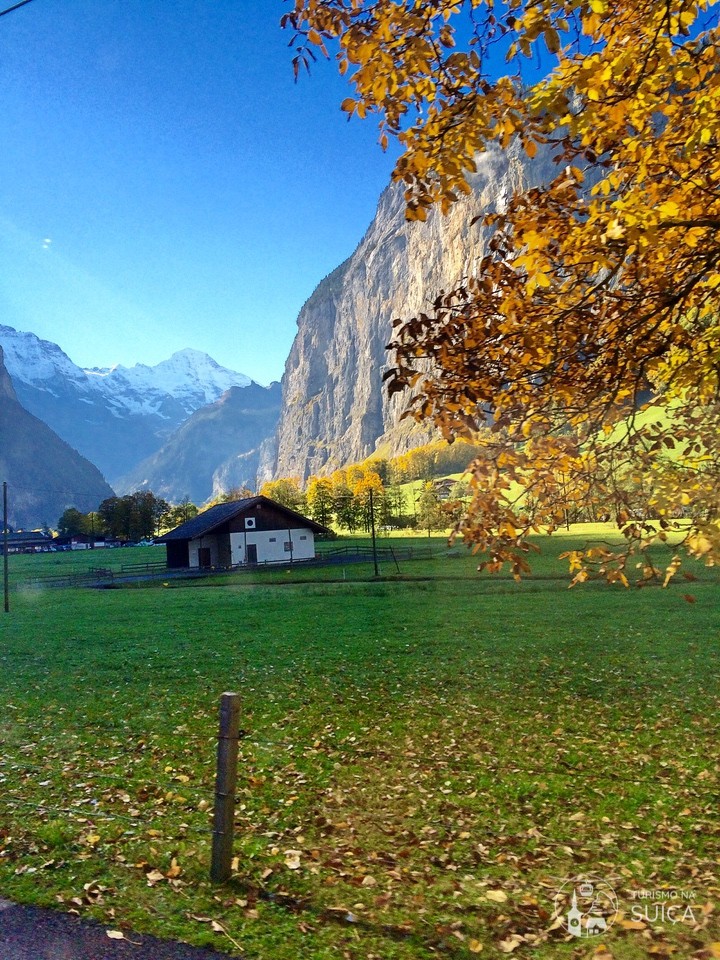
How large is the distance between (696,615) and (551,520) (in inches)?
891

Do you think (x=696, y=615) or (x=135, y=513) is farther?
(x=135, y=513)

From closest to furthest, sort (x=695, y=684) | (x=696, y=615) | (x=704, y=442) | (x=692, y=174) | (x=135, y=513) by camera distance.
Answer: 1. (x=692, y=174)
2. (x=704, y=442)
3. (x=695, y=684)
4. (x=696, y=615)
5. (x=135, y=513)

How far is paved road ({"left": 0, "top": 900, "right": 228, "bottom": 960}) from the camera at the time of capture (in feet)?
14.2

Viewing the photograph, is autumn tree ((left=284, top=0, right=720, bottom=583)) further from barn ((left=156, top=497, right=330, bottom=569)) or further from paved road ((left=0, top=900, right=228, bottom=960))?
barn ((left=156, top=497, right=330, bottom=569))

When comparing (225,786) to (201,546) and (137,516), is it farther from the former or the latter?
(137,516)

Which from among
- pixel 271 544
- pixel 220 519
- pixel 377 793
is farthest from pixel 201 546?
pixel 377 793

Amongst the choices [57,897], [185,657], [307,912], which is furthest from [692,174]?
[185,657]

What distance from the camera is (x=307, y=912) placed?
16.0 ft

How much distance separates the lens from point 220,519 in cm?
5862

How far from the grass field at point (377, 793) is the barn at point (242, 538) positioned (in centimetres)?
4123

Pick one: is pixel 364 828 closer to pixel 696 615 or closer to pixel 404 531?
pixel 696 615

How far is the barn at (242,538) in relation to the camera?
59.3 metres

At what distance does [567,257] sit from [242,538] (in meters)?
56.9

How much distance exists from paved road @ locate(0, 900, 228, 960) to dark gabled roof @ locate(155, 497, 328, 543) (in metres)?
53.5
